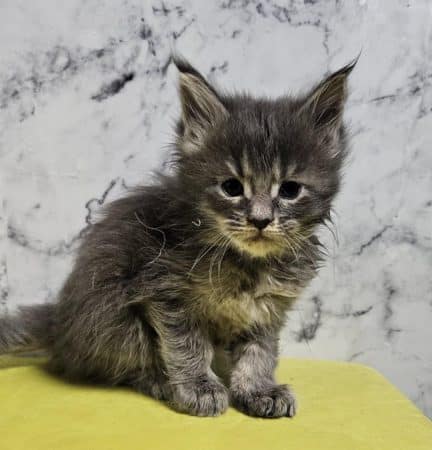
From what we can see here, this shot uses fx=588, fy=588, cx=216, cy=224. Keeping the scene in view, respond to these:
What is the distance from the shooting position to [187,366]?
1462 millimetres

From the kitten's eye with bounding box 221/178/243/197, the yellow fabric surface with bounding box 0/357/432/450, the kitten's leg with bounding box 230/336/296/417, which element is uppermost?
the kitten's eye with bounding box 221/178/243/197

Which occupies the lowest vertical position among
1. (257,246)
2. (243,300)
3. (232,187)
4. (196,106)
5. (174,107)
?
(243,300)

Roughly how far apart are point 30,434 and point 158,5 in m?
1.40

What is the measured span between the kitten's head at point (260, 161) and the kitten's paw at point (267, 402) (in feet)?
1.15

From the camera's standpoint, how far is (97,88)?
1.99 m

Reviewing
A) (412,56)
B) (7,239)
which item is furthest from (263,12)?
(7,239)

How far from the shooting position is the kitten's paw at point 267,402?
1429 mm

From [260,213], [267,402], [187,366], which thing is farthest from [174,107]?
[267,402]

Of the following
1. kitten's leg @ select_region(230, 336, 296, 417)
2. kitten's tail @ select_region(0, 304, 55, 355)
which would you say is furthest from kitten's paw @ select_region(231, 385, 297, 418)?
kitten's tail @ select_region(0, 304, 55, 355)

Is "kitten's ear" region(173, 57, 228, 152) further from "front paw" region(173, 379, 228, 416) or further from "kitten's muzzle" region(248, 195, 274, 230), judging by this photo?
"front paw" region(173, 379, 228, 416)

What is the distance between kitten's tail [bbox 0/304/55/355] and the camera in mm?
1718

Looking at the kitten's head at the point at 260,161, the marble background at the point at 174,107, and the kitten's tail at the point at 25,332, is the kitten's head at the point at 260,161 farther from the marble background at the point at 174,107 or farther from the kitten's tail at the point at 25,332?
the kitten's tail at the point at 25,332

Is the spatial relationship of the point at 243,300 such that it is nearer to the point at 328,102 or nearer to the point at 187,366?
the point at 187,366

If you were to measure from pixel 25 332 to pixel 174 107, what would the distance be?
2.89 feet
